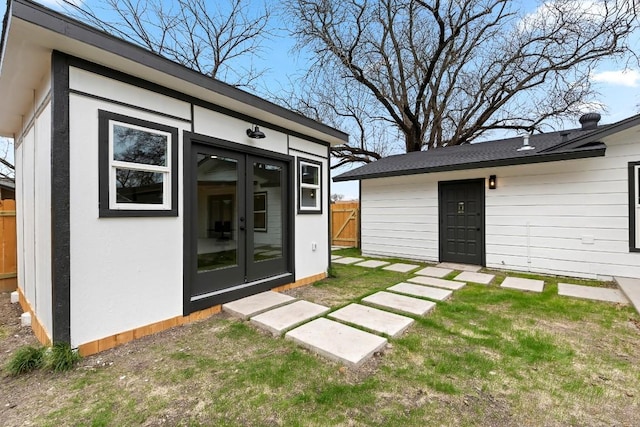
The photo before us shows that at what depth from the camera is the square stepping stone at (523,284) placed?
463cm

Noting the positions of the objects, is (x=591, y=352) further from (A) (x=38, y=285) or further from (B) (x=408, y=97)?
(B) (x=408, y=97)

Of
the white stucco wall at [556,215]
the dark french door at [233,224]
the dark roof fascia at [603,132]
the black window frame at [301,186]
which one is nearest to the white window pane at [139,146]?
the dark french door at [233,224]

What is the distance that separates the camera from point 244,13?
917 centimetres

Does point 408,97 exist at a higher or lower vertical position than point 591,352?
higher

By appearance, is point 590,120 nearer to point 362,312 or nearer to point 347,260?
point 347,260

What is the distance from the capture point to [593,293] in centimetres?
430

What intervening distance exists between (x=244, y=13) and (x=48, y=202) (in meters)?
9.13

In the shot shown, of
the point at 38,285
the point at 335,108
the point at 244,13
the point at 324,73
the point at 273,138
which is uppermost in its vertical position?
the point at 244,13

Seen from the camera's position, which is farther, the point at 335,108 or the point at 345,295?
the point at 335,108

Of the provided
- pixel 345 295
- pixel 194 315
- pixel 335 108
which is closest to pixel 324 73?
pixel 335 108

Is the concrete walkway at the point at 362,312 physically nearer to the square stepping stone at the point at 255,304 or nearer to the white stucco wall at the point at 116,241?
the square stepping stone at the point at 255,304

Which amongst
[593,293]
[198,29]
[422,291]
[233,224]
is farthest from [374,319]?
[198,29]

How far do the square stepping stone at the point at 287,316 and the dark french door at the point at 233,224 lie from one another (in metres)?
0.70

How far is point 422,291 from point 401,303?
2.47ft
